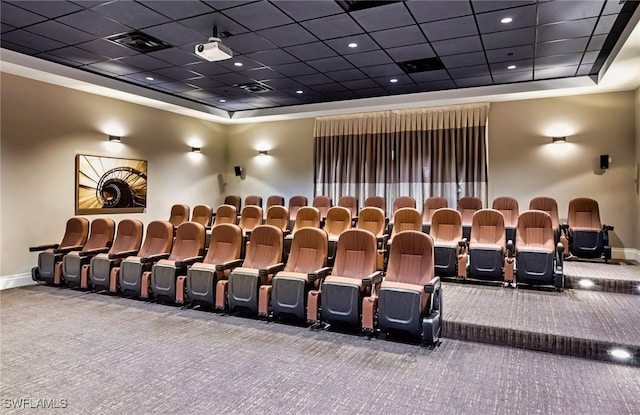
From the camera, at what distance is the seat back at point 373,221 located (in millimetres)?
6793

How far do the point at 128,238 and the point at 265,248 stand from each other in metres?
2.60

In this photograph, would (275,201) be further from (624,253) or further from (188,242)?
(624,253)

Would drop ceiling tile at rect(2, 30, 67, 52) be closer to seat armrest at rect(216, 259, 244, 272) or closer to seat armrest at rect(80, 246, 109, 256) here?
seat armrest at rect(80, 246, 109, 256)

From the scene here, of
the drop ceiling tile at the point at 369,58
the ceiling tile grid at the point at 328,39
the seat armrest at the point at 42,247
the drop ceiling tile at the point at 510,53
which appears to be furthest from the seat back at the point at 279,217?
the drop ceiling tile at the point at 510,53

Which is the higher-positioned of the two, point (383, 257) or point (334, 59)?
point (334, 59)

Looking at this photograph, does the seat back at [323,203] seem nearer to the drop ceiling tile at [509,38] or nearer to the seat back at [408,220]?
the seat back at [408,220]

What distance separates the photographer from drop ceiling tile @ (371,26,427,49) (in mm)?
5184

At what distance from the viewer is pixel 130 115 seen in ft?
27.3

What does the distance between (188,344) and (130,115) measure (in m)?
5.99

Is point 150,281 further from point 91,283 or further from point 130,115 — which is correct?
point 130,115

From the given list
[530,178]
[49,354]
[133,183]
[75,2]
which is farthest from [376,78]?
[49,354]

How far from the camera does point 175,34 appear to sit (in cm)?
537

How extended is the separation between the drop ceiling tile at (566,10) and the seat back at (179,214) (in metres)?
6.70

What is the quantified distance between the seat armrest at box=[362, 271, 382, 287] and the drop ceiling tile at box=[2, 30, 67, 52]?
5250mm
